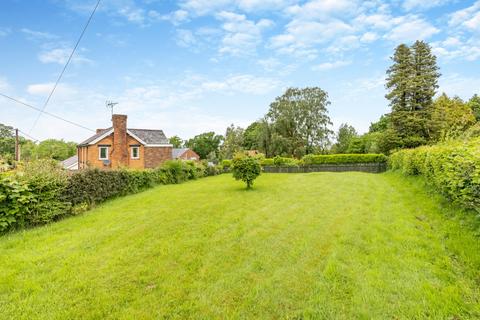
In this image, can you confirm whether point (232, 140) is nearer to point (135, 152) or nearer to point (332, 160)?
point (135, 152)

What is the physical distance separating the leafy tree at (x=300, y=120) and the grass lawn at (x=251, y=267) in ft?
94.0

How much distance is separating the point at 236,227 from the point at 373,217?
139 inches

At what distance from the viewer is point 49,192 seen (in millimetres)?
7258

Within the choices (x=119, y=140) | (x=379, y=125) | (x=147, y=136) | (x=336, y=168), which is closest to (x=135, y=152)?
(x=119, y=140)

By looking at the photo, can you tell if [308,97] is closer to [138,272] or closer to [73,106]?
[73,106]

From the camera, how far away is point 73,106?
1830 centimetres

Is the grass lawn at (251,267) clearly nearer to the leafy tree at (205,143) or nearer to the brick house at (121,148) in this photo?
the brick house at (121,148)

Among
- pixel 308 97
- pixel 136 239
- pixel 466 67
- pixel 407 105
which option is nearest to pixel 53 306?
pixel 136 239

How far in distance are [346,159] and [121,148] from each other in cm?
2032

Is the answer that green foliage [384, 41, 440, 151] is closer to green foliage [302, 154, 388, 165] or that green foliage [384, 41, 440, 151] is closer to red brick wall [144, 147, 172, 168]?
green foliage [302, 154, 388, 165]

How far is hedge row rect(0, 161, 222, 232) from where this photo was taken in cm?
621

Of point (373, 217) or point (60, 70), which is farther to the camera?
point (60, 70)

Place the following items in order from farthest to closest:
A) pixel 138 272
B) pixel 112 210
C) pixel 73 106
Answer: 1. pixel 73 106
2. pixel 112 210
3. pixel 138 272

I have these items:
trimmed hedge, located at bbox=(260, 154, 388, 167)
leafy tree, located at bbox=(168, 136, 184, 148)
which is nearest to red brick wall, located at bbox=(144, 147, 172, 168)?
trimmed hedge, located at bbox=(260, 154, 388, 167)
